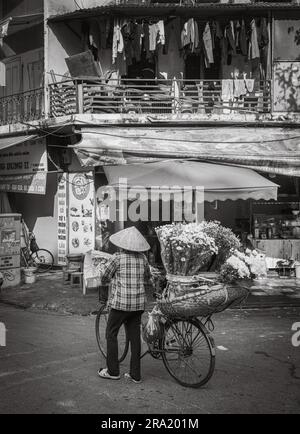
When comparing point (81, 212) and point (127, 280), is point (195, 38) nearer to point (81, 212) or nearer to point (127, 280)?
point (81, 212)

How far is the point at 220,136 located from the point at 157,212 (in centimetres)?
267

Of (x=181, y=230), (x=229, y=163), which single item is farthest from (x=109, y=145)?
(x=181, y=230)

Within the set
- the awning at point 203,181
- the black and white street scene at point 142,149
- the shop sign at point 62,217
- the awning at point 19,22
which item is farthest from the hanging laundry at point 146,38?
the shop sign at point 62,217

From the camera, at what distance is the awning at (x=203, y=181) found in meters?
11.6

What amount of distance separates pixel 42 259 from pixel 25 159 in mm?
3029

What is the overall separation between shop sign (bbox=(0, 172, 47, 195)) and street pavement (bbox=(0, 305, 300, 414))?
21.2 feet

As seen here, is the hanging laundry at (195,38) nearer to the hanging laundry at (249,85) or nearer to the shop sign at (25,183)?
the hanging laundry at (249,85)

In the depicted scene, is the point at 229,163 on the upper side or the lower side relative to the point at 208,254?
upper

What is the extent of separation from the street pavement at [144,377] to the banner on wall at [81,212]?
5.72m

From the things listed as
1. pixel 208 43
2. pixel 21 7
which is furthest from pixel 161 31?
pixel 21 7

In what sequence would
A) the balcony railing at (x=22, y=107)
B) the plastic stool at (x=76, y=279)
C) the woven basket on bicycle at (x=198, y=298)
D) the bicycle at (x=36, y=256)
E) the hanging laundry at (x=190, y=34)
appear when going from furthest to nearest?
the balcony railing at (x=22, y=107) < the bicycle at (x=36, y=256) < the hanging laundry at (x=190, y=34) < the plastic stool at (x=76, y=279) < the woven basket on bicycle at (x=198, y=298)

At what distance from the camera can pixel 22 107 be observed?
16.3 meters
